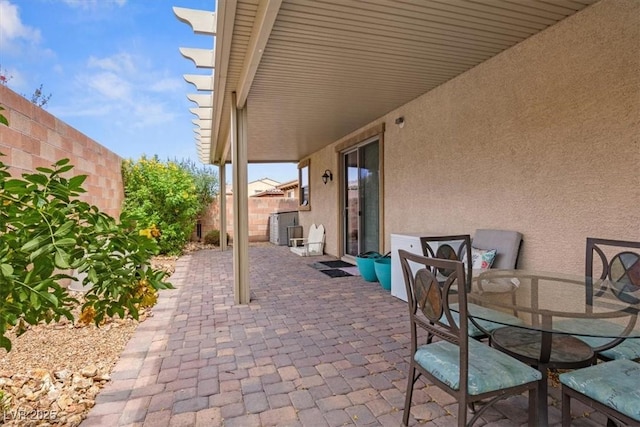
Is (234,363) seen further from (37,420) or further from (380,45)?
(380,45)

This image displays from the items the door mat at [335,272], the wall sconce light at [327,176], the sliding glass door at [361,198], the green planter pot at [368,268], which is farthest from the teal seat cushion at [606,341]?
the wall sconce light at [327,176]

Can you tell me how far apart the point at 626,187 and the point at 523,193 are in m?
0.82

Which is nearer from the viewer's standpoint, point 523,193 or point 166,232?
point 523,193

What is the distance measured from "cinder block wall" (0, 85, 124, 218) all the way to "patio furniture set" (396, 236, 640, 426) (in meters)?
2.75

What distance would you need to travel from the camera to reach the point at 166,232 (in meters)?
8.03

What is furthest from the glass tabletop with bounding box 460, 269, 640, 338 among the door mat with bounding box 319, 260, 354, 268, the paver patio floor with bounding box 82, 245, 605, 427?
the door mat with bounding box 319, 260, 354, 268

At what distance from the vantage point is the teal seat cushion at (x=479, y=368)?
1.55 metres

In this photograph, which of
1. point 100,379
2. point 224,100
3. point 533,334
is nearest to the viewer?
point 533,334

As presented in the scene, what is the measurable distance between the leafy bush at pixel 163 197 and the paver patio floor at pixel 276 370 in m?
3.82

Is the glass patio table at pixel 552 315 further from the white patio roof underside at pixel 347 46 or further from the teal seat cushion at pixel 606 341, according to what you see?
the white patio roof underside at pixel 347 46

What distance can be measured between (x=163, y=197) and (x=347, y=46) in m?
6.42

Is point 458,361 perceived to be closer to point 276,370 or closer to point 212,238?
point 276,370

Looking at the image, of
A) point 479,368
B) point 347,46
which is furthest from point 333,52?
point 479,368

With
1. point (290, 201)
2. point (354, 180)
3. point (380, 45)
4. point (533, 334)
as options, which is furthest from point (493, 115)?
point (290, 201)
